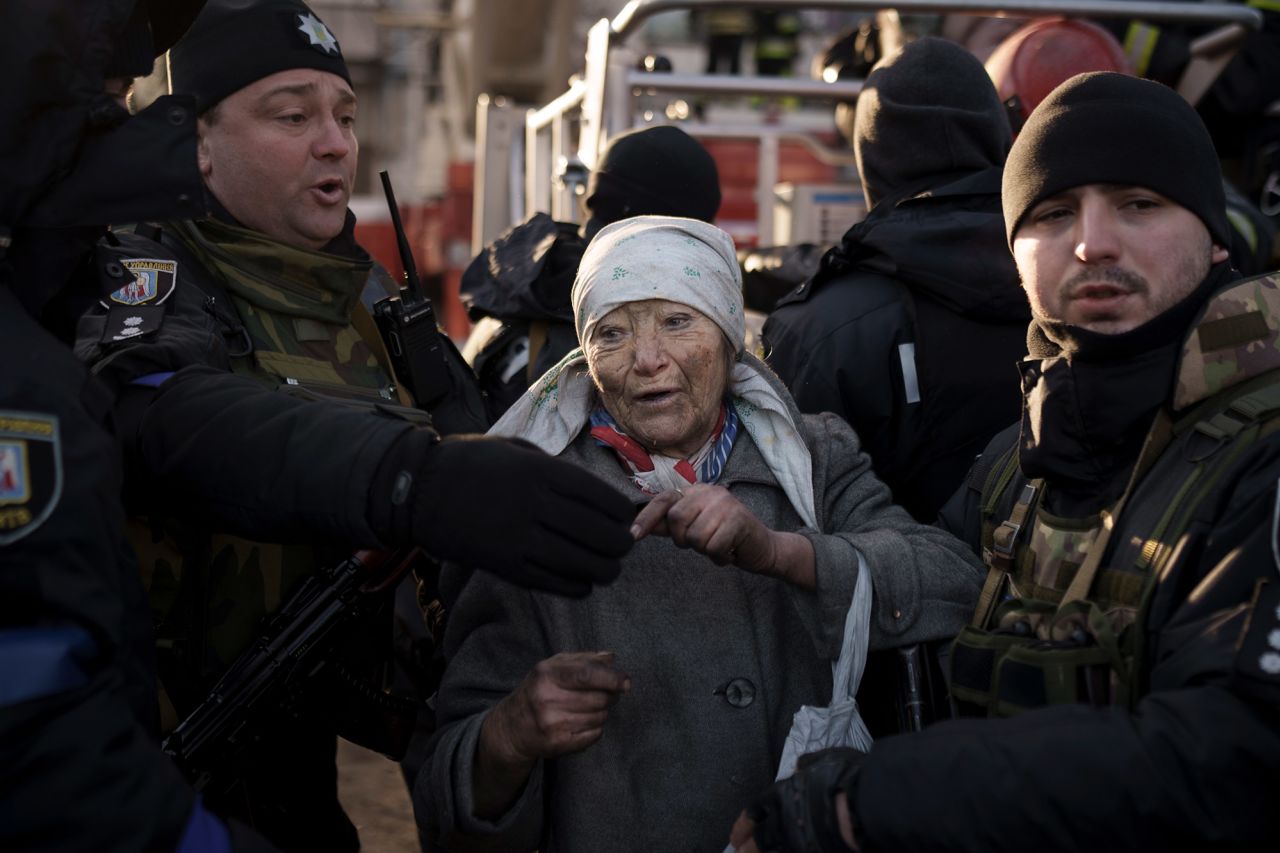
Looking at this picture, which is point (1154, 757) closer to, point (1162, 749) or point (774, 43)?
point (1162, 749)

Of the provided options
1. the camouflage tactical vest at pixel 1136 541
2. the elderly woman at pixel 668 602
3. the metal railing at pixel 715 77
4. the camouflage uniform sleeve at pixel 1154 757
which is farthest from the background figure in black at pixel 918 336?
the metal railing at pixel 715 77

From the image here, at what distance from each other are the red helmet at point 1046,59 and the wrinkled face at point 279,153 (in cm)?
220

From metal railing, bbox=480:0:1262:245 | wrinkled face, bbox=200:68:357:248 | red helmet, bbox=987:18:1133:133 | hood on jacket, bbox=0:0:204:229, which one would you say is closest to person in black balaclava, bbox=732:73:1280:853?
hood on jacket, bbox=0:0:204:229

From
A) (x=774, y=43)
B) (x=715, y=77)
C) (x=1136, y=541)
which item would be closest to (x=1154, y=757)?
(x=1136, y=541)

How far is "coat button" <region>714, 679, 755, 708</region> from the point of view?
2.02 meters

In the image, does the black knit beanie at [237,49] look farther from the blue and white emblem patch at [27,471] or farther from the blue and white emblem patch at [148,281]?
the blue and white emblem patch at [27,471]

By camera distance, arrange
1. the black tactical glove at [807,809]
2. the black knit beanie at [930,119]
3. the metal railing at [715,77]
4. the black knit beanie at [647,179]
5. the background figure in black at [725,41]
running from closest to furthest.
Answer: the black tactical glove at [807,809], the black knit beanie at [930,119], the black knit beanie at [647,179], the metal railing at [715,77], the background figure in black at [725,41]

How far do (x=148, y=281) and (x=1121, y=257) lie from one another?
5.03ft

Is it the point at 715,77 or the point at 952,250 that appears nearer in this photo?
the point at 952,250

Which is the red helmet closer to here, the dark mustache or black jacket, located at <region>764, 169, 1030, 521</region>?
black jacket, located at <region>764, 169, 1030, 521</region>

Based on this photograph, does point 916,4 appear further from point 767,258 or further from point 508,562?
point 508,562

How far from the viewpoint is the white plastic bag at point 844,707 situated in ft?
6.34

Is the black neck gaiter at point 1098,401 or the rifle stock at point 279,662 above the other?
the black neck gaiter at point 1098,401

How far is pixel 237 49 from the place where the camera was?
257cm
